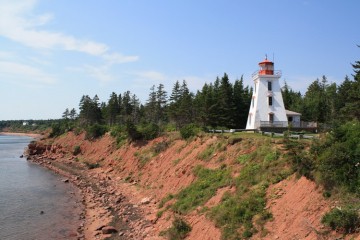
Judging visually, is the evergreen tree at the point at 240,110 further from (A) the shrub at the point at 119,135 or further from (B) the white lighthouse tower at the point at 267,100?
(A) the shrub at the point at 119,135

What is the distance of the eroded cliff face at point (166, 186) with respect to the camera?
48.7 feet

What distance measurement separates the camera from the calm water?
22.9m

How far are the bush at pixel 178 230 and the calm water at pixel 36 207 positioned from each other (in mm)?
7406

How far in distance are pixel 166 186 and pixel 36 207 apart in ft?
38.4

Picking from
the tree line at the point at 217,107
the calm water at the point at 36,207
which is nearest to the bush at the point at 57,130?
the tree line at the point at 217,107

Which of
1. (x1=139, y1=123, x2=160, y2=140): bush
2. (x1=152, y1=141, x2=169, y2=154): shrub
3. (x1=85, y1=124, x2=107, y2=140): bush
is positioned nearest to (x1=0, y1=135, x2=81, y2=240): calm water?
(x1=152, y1=141, x2=169, y2=154): shrub

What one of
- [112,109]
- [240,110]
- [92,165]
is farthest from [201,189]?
[112,109]

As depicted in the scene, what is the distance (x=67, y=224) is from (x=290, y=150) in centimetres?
1682

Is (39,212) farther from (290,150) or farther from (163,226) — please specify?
(290,150)

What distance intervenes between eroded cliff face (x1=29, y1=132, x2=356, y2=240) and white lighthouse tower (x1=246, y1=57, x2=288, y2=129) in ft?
38.9

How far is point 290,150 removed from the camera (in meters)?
18.4

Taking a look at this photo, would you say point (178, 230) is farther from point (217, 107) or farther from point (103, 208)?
point (217, 107)

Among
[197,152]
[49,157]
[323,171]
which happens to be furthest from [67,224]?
[49,157]

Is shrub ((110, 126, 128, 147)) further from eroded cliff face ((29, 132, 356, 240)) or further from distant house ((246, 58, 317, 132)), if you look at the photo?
distant house ((246, 58, 317, 132))
